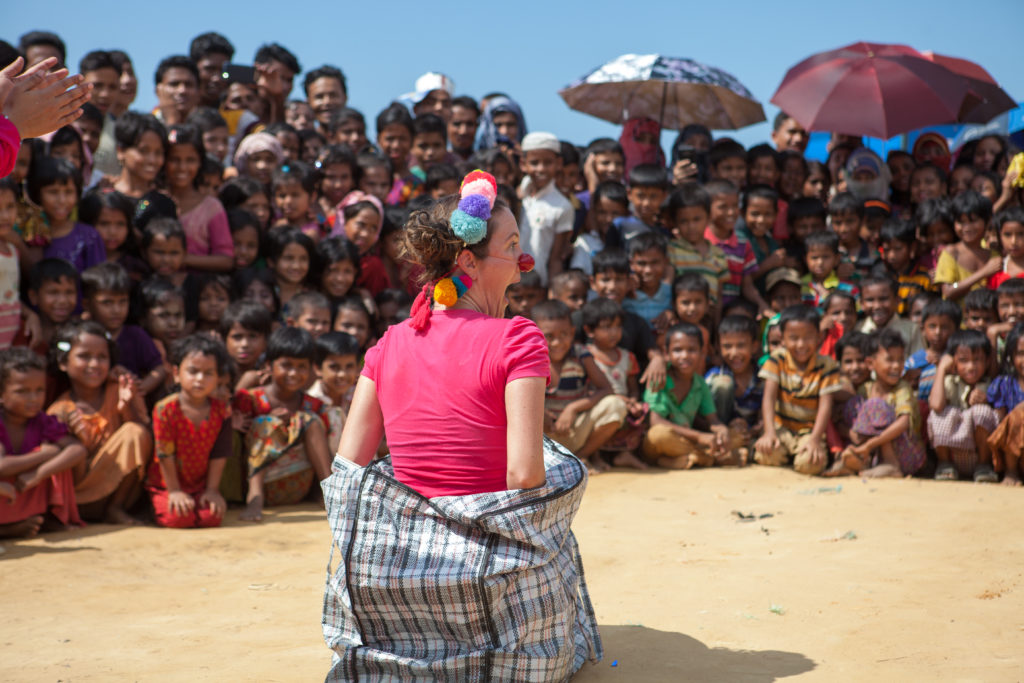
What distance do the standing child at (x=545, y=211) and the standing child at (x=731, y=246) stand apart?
1.20 meters

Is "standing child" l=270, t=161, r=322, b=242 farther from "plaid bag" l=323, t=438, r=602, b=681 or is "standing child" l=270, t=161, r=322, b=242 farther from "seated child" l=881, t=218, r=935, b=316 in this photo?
"seated child" l=881, t=218, r=935, b=316

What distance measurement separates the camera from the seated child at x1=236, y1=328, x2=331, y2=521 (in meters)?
5.60

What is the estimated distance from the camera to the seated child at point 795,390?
6.55 metres

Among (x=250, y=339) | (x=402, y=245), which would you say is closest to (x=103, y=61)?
(x=250, y=339)

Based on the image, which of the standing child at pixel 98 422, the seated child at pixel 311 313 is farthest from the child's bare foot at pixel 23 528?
the seated child at pixel 311 313

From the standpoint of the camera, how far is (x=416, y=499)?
8.95 ft

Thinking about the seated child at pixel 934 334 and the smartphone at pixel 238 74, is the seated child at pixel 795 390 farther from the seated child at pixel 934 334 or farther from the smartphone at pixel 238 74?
the smartphone at pixel 238 74

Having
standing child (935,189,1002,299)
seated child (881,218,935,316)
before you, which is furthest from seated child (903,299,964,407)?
seated child (881,218,935,316)

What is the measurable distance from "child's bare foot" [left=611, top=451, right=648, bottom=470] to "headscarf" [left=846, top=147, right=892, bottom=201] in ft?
11.5

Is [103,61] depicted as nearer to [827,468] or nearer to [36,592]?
[36,592]

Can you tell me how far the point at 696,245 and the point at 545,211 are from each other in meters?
1.22

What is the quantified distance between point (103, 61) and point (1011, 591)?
7062mm

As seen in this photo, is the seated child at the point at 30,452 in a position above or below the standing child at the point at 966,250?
below

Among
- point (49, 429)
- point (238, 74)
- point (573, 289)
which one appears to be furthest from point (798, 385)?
point (238, 74)
